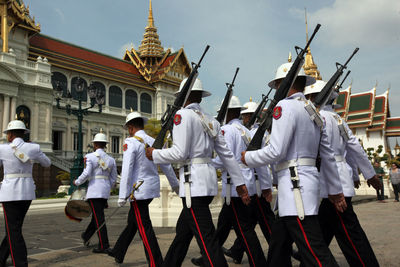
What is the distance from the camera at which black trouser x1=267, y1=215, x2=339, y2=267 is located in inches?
98.6

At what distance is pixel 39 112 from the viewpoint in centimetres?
2939

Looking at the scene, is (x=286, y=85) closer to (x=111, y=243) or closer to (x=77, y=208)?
(x=77, y=208)

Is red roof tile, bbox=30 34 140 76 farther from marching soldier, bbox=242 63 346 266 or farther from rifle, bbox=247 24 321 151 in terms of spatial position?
marching soldier, bbox=242 63 346 266

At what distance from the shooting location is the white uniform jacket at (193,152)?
317 cm

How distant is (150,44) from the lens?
46281mm

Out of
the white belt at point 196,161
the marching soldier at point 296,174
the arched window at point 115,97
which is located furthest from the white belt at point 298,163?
the arched window at point 115,97

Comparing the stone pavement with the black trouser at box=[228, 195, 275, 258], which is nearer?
the black trouser at box=[228, 195, 275, 258]

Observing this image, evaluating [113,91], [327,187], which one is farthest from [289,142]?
[113,91]

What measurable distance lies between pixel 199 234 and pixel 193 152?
730mm

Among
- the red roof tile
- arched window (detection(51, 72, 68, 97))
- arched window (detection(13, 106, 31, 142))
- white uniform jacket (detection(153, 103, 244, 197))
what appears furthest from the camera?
the red roof tile

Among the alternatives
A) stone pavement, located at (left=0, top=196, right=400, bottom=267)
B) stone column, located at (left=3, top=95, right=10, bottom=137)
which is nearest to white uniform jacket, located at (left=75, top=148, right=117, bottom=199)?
stone pavement, located at (left=0, top=196, right=400, bottom=267)

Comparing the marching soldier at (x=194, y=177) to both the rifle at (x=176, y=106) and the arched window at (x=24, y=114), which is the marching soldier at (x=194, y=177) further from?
the arched window at (x=24, y=114)

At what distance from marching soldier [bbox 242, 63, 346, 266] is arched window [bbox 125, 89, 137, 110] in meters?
37.7

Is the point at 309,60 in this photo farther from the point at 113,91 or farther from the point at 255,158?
the point at 255,158
